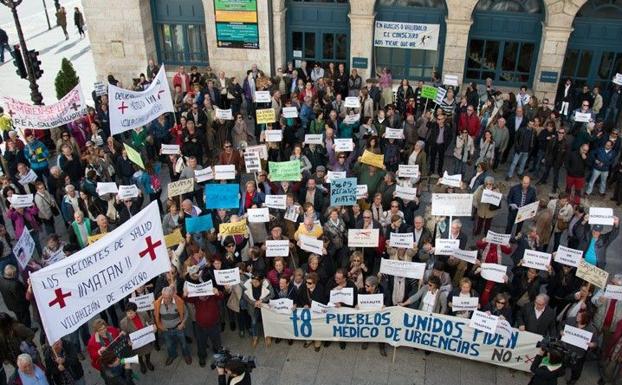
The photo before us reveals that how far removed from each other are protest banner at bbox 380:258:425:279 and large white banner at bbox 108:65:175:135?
6760 mm

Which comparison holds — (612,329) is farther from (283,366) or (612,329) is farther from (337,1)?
(337,1)

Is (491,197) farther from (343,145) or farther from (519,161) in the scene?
(519,161)

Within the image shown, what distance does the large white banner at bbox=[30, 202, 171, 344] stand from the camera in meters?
7.37

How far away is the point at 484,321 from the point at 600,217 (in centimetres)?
324

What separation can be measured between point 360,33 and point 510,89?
522 cm

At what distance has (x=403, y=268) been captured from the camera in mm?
9664

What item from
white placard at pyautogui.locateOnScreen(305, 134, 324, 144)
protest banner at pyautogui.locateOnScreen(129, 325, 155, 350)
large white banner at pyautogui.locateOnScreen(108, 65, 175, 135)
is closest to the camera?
protest banner at pyautogui.locateOnScreen(129, 325, 155, 350)

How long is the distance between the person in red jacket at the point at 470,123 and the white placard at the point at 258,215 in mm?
6207

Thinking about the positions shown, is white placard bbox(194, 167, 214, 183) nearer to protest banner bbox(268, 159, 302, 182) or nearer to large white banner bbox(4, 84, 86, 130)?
protest banner bbox(268, 159, 302, 182)

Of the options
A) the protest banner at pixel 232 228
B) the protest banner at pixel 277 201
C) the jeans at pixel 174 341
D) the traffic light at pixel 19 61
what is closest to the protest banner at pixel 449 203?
the protest banner at pixel 277 201

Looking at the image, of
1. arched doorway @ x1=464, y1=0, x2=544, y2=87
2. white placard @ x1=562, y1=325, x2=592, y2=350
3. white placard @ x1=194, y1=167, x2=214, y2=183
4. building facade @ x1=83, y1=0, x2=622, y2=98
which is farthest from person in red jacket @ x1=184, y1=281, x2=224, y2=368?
arched doorway @ x1=464, y1=0, x2=544, y2=87

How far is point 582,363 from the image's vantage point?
30.2 feet

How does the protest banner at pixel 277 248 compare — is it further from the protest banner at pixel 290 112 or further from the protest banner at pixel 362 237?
the protest banner at pixel 290 112

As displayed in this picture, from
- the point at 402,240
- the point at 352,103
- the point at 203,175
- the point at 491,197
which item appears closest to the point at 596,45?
the point at 352,103
